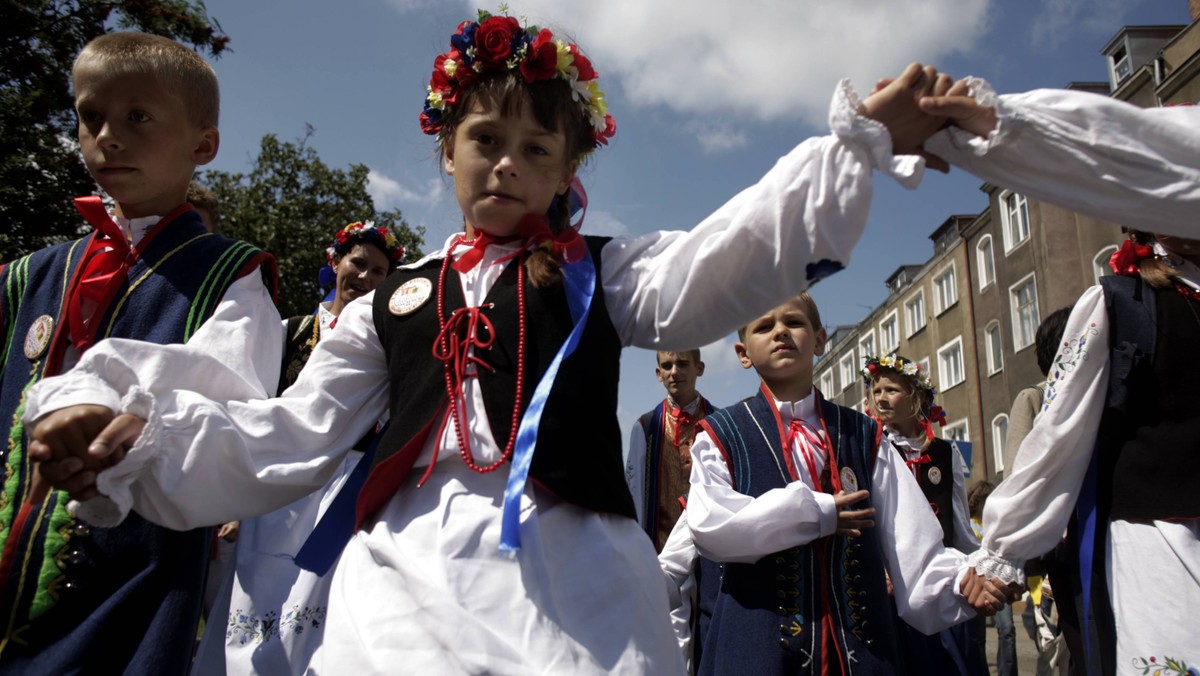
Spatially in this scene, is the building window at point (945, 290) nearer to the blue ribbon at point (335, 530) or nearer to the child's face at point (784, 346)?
the child's face at point (784, 346)

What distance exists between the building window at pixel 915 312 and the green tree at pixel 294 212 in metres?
24.1

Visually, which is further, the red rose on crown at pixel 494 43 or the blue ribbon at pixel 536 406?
the red rose on crown at pixel 494 43

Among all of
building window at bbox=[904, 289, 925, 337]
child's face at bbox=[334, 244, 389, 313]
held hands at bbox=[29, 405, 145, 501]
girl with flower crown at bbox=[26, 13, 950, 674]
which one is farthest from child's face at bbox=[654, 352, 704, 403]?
building window at bbox=[904, 289, 925, 337]

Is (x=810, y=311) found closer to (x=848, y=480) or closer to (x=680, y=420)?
(x=848, y=480)

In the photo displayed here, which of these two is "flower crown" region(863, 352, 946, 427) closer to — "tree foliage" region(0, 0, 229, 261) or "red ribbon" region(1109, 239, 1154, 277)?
"red ribbon" region(1109, 239, 1154, 277)

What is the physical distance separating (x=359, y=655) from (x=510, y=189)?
106cm

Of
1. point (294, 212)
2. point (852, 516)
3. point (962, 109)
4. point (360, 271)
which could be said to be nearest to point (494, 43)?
point (962, 109)

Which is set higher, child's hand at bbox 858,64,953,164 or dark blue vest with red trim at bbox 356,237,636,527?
child's hand at bbox 858,64,953,164

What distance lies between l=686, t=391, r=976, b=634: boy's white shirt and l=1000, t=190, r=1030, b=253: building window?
26338mm

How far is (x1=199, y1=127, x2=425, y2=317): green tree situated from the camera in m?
16.3

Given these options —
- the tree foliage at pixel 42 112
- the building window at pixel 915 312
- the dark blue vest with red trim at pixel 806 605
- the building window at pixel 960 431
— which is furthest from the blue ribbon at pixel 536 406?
the building window at pixel 915 312

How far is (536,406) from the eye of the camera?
6.31 ft

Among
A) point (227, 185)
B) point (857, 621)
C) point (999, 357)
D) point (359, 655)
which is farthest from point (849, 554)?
point (999, 357)

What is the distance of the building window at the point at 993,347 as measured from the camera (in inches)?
1190
